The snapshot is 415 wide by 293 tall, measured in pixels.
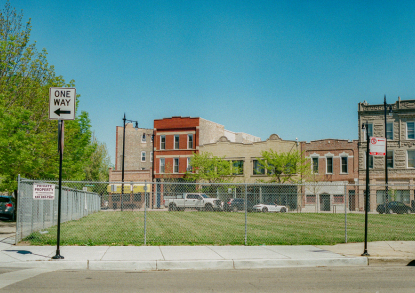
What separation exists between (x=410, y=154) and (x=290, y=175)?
14143mm

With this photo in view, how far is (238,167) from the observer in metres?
57.7

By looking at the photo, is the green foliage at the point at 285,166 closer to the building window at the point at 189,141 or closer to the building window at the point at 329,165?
the building window at the point at 329,165

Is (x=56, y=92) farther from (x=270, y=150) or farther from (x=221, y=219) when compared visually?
(x=270, y=150)

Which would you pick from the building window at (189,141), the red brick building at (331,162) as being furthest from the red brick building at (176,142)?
the red brick building at (331,162)

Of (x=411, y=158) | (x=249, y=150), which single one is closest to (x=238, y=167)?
(x=249, y=150)

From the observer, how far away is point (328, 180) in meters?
54.9

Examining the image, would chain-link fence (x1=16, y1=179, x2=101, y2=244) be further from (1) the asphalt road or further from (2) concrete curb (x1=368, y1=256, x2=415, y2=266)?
(2) concrete curb (x1=368, y1=256, x2=415, y2=266)

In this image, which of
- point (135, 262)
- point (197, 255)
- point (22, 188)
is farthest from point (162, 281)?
point (22, 188)

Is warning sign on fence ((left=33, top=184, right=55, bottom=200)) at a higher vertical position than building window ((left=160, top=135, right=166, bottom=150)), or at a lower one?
lower

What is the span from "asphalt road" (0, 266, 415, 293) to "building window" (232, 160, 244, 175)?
45926 millimetres

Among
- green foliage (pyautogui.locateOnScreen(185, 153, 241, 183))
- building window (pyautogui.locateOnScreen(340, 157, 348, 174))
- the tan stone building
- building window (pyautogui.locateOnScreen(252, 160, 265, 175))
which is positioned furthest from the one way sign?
building window (pyautogui.locateOnScreen(340, 157, 348, 174))

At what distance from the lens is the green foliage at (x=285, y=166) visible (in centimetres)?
5288

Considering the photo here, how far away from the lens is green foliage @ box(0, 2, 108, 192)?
66.5 ft

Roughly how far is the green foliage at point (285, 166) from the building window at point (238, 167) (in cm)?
348
